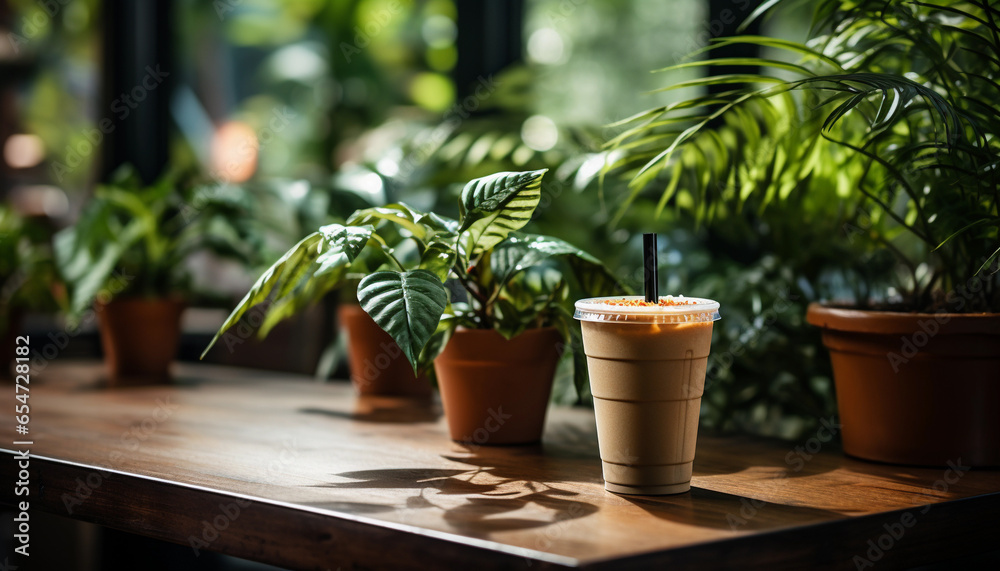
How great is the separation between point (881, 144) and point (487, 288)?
1.86ft

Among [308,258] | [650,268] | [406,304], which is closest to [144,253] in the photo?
[308,258]

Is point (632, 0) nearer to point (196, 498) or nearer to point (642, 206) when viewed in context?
point (642, 206)

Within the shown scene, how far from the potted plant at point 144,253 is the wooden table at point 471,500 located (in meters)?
0.52

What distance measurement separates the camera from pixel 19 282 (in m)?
1.97

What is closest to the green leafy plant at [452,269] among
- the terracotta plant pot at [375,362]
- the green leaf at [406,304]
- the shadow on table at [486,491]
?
the green leaf at [406,304]

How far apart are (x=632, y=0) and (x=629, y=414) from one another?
50.4 inches

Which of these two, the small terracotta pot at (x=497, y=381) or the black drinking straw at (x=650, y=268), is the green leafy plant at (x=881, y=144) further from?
the small terracotta pot at (x=497, y=381)

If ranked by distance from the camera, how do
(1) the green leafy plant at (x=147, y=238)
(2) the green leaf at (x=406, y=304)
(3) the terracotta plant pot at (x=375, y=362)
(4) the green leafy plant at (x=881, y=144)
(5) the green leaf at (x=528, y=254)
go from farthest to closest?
(1) the green leafy plant at (x=147, y=238), (3) the terracotta plant pot at (x=375, y=362), (5) the green leaf at (x=528, y=254), (4) the green leafy plant at (x=881, y=144), (2) the green leaf at (x=406, y=304)

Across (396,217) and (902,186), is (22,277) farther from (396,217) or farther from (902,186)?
(902,186)

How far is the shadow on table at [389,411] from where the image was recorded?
1441 mm

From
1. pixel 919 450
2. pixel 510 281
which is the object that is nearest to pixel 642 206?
pixel 510 281

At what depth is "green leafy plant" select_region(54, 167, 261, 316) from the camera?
1.78 m

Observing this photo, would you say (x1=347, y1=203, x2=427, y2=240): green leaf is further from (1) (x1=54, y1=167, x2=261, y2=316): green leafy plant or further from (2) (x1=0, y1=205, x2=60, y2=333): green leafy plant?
(2) (x1=0, y1=205, x2=60, y2=333): green leafy plant

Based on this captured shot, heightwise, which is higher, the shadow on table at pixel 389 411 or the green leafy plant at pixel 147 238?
the green leafy plant at pixel 147 238
